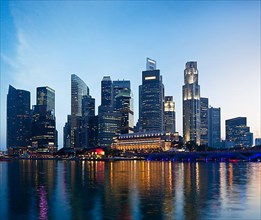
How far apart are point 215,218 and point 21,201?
93.4 feet

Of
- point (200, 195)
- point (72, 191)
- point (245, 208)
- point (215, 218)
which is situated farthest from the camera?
point (72, 191)

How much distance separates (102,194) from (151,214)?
769 inches

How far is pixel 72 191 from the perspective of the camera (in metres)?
66.8

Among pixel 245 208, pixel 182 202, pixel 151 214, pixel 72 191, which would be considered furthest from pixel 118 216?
pixel 72 191

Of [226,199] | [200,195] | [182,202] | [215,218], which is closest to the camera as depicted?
[215,218]

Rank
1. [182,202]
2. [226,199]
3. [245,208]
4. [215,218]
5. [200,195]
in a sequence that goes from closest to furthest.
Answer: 1. [215,218]
2. [245,208]
3. [182,202]
4. [226,199]
5. [200,195]

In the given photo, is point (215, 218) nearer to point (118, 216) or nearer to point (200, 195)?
point (118, 216)

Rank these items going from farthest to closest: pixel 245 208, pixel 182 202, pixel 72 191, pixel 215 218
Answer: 1. pixel 72 191
2. pixel 182 202
3. pixel 245 208
4. pixel 215 218

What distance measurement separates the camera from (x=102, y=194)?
2404 inches

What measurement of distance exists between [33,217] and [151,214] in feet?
43.3

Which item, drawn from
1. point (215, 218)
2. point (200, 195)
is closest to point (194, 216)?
point (215, 218)

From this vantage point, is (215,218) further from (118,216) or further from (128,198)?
(128,198)

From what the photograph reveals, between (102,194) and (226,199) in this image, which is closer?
(226,199)

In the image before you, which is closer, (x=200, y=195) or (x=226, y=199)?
(x=226, y=199)
